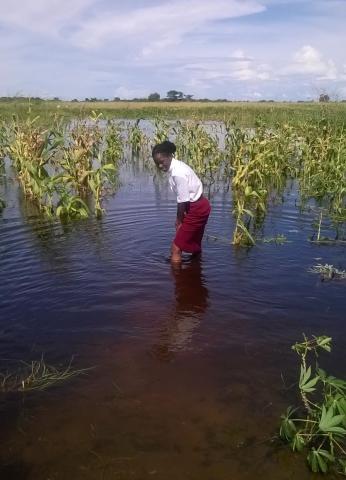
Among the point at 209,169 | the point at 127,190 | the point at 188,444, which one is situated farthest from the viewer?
the point at 209,169

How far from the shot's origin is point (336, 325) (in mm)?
4586

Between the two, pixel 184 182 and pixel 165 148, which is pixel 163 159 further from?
pixel 184 182

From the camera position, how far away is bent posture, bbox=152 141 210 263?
5.19 meters

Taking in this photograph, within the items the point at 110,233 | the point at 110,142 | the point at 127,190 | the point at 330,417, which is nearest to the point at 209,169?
the point at 127,190

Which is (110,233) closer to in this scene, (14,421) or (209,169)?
(14,421)

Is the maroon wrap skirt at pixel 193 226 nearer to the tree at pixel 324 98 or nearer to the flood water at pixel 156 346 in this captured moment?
the flood water at pixel 156 346

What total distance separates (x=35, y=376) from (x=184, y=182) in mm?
2786

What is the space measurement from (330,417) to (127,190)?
29.6ft

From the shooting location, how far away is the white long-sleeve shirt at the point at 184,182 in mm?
5277

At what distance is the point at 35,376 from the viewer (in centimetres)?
378

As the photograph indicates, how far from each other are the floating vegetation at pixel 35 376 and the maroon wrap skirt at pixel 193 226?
246cm

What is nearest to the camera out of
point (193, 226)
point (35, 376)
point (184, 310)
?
point (35, 376)

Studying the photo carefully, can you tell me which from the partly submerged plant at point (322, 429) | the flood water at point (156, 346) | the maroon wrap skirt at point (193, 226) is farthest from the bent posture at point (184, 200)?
the partly submerged plant at point (322, 429)

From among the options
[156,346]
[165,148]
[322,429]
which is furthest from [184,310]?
[322,429]
